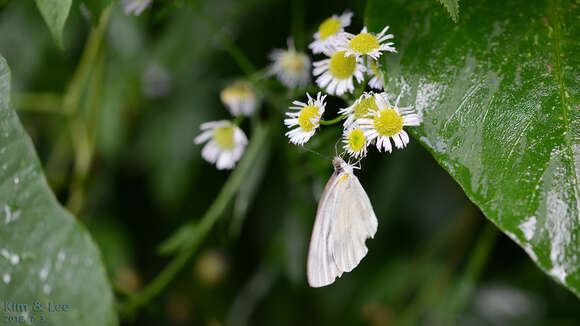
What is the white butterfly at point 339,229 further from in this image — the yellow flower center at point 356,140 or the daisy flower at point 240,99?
the daisy flower at point 240,99

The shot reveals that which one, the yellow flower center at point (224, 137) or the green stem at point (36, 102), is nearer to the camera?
the yellow flower center at point (224, 137)

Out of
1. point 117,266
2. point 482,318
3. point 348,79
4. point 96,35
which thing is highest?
point 348,79

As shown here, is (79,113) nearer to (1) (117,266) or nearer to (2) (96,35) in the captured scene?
(2) (96,35)

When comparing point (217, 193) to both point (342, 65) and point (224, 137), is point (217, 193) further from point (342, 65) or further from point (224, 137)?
point (342, 65)

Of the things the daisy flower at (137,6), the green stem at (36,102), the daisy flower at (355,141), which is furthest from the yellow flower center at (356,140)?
the green stem at (36,102)

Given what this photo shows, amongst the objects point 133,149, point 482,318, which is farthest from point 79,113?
point 482,318

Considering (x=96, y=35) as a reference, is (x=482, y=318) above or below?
below

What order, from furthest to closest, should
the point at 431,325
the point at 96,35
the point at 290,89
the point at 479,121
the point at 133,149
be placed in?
the point at 133,149 → the point at 431,325 → the point at 96,35 → the point at 290,89 → the point at 479,121
